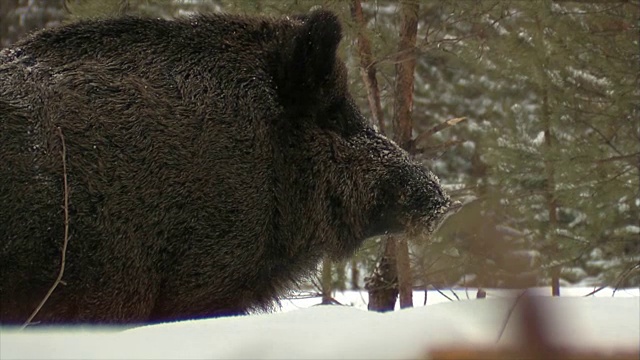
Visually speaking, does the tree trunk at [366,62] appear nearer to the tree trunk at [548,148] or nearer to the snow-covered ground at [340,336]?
the tree trunk at [548,148]

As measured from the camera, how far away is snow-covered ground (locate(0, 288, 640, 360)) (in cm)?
155

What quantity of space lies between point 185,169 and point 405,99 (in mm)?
3722

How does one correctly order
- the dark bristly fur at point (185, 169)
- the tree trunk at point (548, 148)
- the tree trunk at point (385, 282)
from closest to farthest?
the dark bristly fur at point (185, 169) → the tree trunk at point (385, 282) → the tree trunk at point (548, 148)

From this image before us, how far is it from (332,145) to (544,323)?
3.07m

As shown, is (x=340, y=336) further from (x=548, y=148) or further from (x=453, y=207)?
(x=548, y=148)

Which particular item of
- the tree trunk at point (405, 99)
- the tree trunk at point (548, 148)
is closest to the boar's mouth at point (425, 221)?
the tree trunk at point (405, 99)

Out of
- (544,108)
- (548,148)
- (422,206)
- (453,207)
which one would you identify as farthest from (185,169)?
(544,108)

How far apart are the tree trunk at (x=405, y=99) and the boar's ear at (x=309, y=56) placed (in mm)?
2444

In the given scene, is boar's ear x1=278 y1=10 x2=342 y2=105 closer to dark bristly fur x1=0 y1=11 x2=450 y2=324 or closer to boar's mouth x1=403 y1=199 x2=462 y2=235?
dark bristly fur x1=0 y1=11 x2=450 y2=324

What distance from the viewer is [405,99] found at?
688 cm

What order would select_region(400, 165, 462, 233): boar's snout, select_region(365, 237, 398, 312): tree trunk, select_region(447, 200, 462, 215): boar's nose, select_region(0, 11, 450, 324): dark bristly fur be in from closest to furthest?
select_region(0, 11, 450, 324): dark bristly fur, select_region(400, 165, 462, 233): boar's snout, select_region(447, 200, 462, 215): boar's nose, select_region(365, 237, 398, 312): tree trunk

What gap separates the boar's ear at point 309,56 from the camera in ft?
13.0

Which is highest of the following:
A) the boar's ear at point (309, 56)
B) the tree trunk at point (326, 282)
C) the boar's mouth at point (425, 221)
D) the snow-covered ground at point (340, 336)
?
the boar's ear at point (309, 56)

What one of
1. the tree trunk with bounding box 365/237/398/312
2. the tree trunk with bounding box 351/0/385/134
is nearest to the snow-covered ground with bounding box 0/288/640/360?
the tree trunk with bounding box 351/0/385/134
